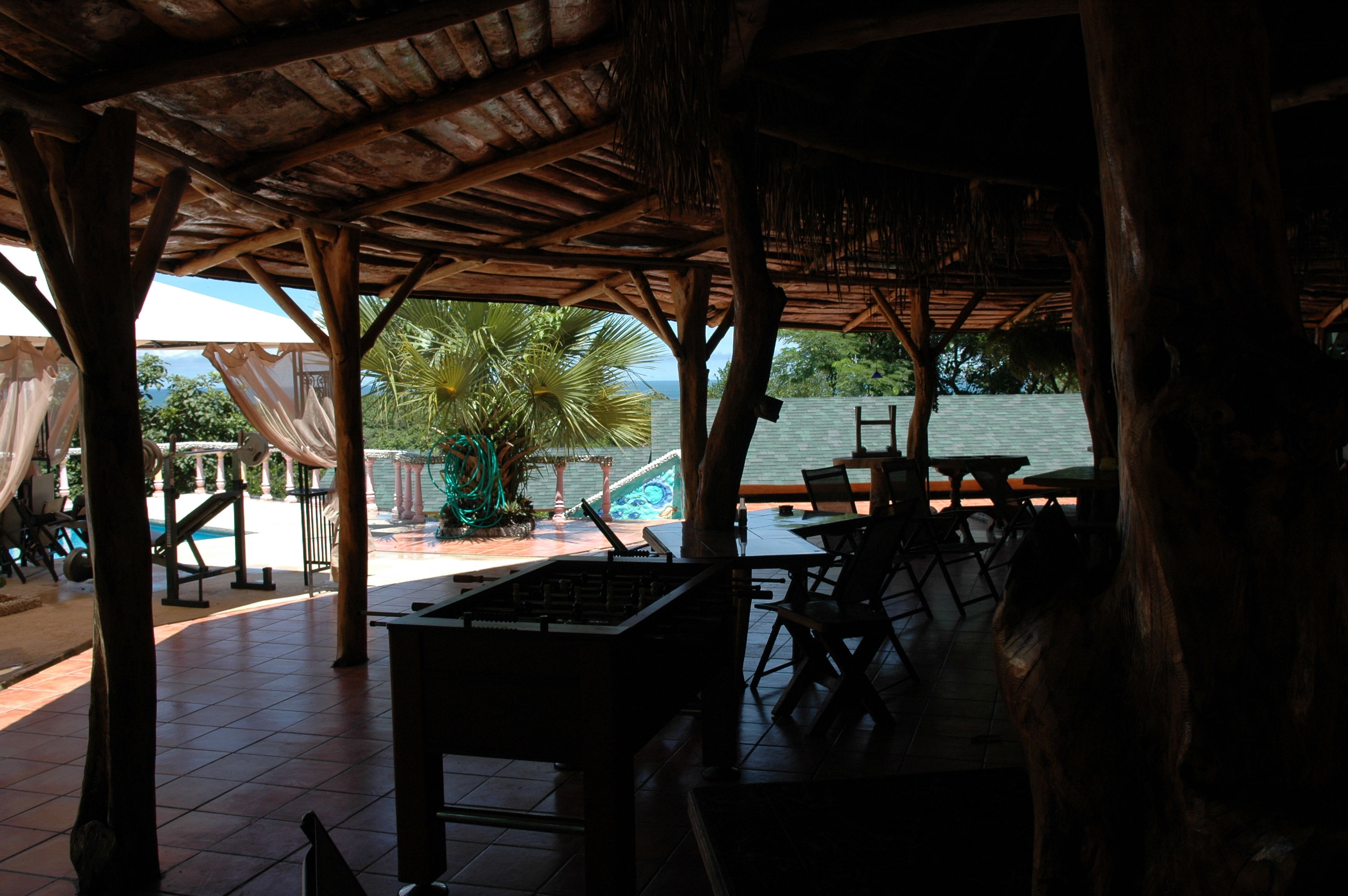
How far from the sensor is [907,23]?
3311mm

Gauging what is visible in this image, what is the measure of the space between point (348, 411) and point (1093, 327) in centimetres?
462

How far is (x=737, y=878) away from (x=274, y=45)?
2.95 m

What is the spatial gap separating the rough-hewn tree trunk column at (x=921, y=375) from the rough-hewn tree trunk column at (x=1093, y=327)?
3.49 metres

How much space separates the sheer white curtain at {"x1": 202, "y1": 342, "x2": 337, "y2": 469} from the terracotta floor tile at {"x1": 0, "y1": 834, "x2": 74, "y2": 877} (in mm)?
4876

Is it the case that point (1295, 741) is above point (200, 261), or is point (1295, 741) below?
below

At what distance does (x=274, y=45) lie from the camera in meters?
3.09

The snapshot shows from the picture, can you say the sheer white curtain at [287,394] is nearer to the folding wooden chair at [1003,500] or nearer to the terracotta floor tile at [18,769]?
the terracotta floor tile at [18,769]

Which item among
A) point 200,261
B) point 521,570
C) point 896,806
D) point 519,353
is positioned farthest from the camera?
point 519,353

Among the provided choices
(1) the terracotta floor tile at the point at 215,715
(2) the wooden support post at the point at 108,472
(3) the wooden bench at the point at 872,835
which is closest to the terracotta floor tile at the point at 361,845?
(2) the wooden support post at the point at 108,472

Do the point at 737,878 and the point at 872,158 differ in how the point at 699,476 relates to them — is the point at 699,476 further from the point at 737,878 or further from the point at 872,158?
the point at 737,878

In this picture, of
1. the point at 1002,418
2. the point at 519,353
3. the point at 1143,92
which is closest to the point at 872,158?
the point at 1143,92

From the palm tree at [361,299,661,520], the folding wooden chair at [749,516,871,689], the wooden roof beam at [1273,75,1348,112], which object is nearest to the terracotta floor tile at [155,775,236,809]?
the folding wooden chair at [749,516,871,689]

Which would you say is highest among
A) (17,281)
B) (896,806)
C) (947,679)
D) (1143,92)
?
(17,281)

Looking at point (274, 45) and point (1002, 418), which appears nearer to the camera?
point (274, 45)
